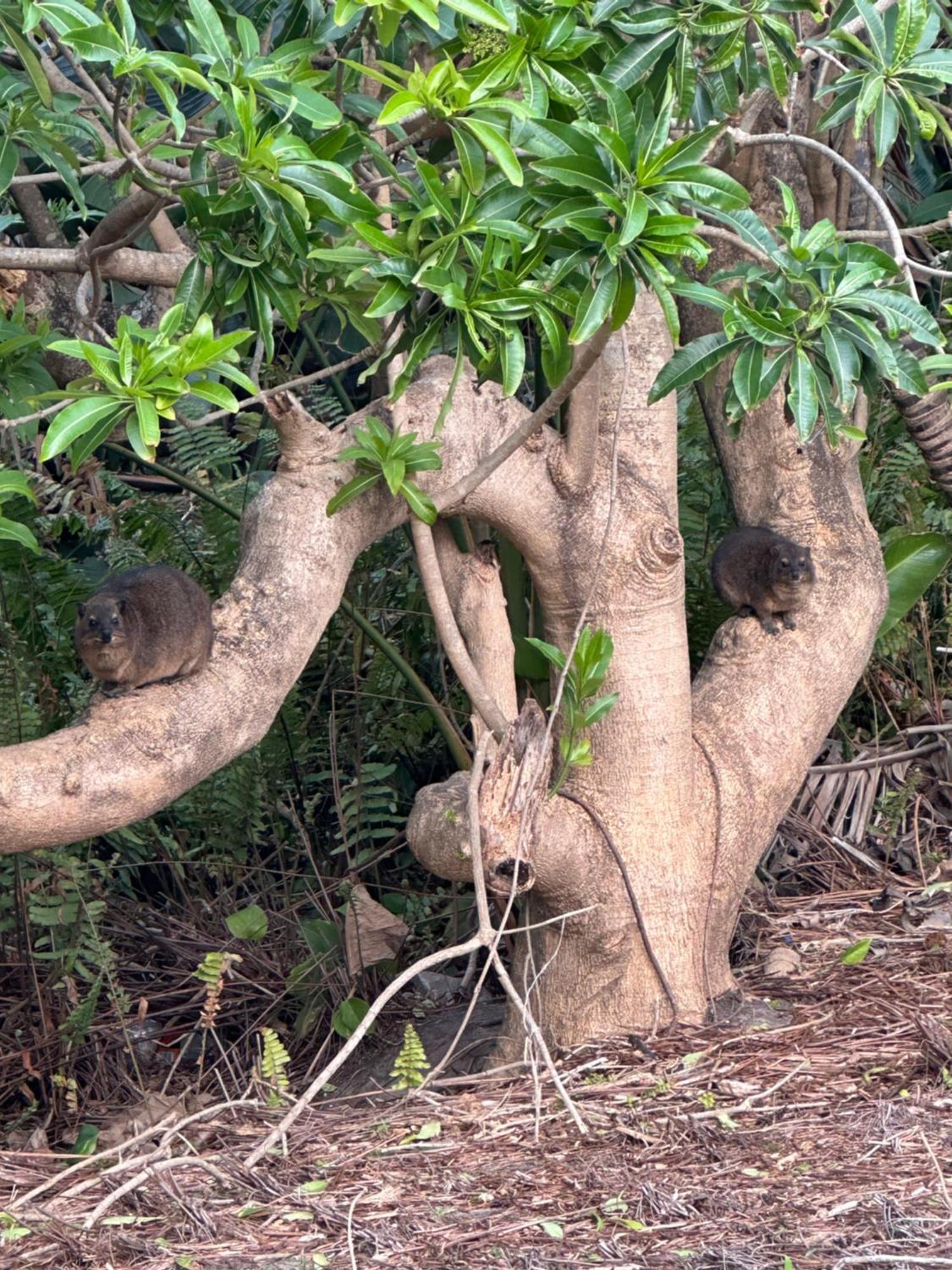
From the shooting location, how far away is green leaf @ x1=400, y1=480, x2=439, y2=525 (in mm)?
3807

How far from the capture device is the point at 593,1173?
357 centimetres

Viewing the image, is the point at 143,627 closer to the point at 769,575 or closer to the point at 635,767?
the point at 635,767

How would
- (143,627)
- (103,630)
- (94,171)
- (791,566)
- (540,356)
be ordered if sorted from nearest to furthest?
(94,171) < (540,356) < (143,627) < (103,630) < (791,566)

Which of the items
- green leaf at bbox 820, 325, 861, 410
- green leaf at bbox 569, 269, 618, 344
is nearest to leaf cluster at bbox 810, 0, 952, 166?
green leaf at bbox 820, 325, 861, 410

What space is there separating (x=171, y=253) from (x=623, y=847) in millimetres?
2265

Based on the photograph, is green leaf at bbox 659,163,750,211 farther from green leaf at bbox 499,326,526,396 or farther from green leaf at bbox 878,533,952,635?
green leaf at bbox 878,533,952,635

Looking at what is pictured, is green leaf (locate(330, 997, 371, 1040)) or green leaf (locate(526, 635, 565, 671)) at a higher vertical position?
green leaf (locate(526, 635, 565, 671))

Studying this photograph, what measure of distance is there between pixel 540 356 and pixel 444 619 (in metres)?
0.80

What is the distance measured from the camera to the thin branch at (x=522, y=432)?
371cm

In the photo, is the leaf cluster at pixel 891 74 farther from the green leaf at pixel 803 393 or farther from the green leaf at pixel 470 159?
the green leaf at pixel 470 159

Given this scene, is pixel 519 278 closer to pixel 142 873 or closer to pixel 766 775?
pixel 766 775

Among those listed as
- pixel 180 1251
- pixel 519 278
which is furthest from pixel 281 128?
pixel 180 1251

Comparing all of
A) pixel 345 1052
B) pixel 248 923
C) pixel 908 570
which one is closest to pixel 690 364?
pixel 345 1052

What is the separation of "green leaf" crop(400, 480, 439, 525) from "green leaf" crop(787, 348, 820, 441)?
104cm
